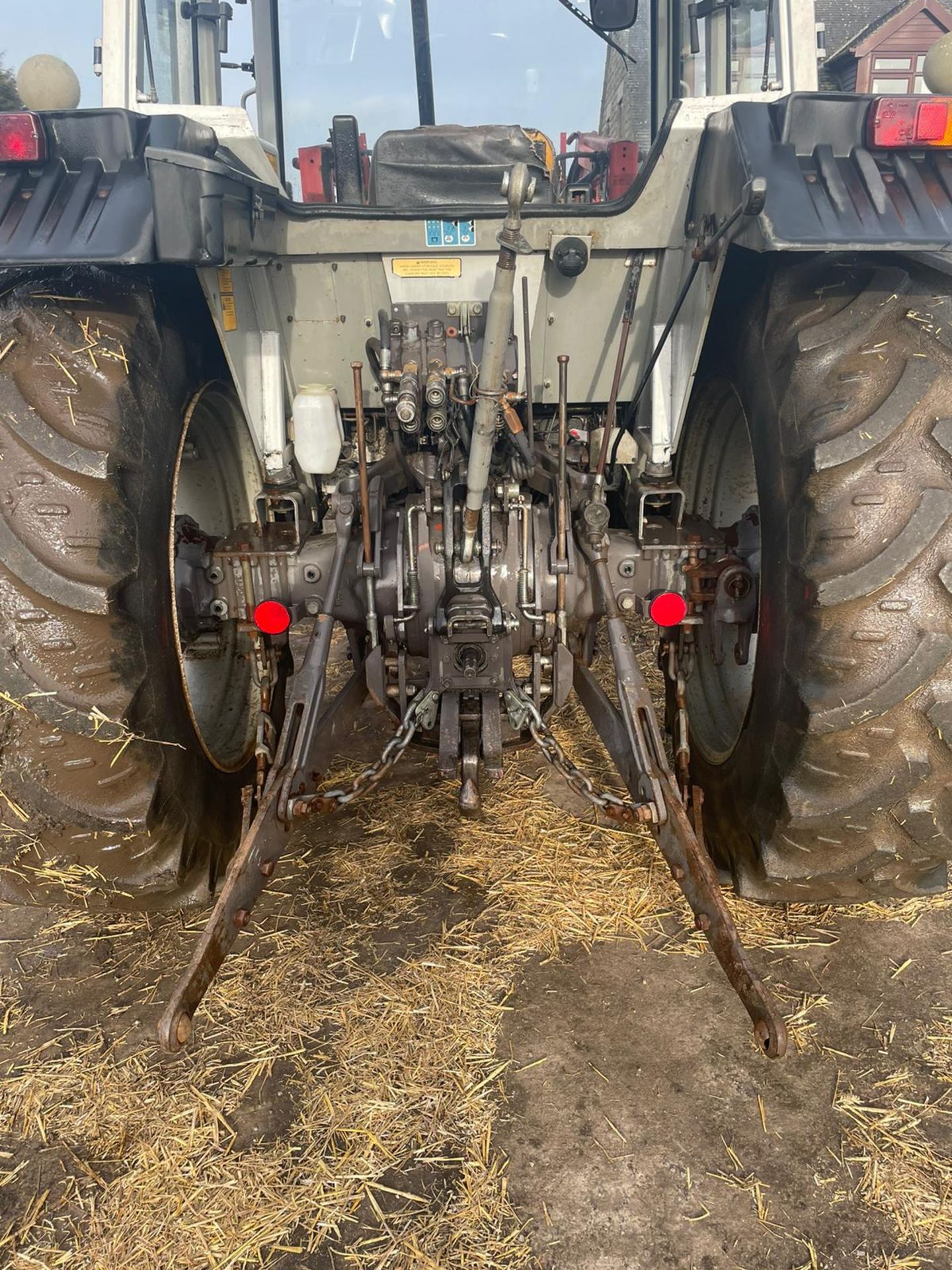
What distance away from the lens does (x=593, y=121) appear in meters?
3.10

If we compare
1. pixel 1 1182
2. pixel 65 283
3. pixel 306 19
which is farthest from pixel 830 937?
pixel 306 19

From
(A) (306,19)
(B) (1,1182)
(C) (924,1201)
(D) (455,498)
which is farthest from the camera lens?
(A) (306,19)

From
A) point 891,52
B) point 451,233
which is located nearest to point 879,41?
point 891,52

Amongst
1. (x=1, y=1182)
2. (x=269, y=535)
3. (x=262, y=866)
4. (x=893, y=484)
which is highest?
(x=893, y=484)

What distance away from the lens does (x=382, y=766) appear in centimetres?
223

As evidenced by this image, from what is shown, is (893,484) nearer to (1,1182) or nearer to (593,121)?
(593,121)

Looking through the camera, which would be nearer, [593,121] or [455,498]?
[455,498]

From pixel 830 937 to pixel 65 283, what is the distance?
266cm

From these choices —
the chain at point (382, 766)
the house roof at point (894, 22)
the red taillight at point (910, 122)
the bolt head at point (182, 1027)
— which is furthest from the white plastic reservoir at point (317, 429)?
the house roof at point (894, 22)

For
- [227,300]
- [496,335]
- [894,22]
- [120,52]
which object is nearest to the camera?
[496,335]

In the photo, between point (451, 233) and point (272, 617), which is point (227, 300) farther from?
point (272, 617)

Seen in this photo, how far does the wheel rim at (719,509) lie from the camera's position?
2.82m

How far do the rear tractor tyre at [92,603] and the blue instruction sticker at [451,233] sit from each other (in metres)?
0.88

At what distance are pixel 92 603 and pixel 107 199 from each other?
890mm
